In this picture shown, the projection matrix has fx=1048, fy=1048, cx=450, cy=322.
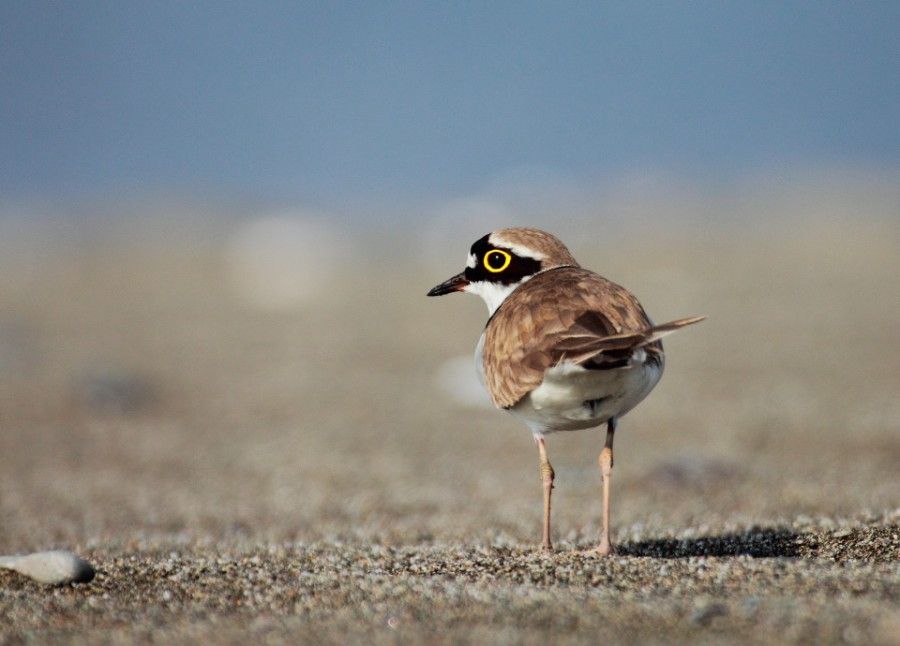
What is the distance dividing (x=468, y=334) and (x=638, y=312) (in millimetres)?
17051

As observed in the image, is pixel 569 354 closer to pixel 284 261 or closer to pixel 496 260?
pixel 496 260

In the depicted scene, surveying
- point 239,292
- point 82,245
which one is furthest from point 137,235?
point 239,292

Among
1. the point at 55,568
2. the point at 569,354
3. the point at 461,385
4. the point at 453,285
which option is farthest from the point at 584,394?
the point at 461,385

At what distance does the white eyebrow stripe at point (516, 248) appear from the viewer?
20.0 ft

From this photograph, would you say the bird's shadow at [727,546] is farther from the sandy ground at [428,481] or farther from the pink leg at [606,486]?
the pink leg at [606,486]

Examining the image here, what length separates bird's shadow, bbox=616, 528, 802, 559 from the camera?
5570 millimetres

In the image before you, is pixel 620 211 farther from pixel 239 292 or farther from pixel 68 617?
pixel 68 617

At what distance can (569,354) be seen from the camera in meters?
4.87

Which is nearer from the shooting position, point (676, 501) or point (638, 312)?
point (638, 312)

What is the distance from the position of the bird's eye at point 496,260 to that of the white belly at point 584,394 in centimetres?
98

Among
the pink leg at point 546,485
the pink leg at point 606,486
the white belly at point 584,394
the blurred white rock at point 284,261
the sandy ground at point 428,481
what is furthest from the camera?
the blurred white rock at point 284,261

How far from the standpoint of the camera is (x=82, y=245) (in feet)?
195

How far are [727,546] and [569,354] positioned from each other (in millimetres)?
1774

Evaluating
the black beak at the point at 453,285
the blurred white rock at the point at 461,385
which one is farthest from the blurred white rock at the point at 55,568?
the blurred white rock at the point at 461,385
